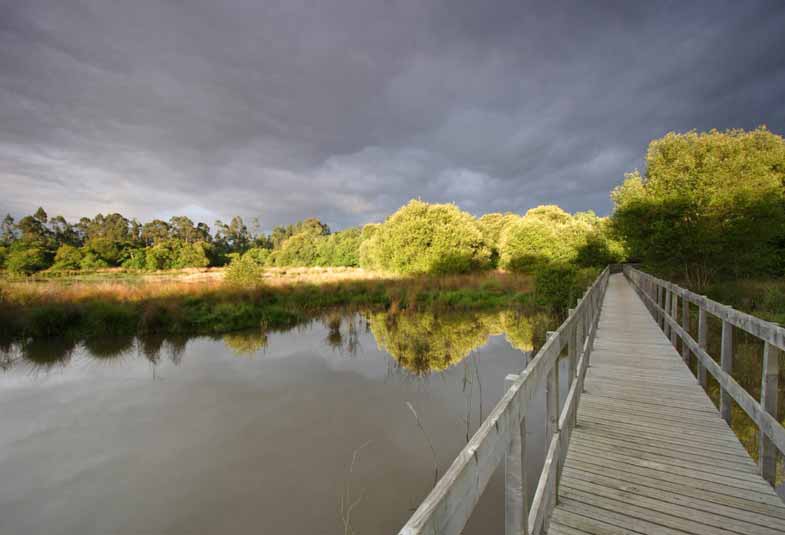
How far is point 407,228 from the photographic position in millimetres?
28156

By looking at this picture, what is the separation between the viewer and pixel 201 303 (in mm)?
13781

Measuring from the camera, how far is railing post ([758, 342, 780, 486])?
2.76m

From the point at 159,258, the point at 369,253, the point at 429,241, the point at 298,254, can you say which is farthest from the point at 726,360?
the point at 298,254

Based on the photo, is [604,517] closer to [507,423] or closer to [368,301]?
[507,423]

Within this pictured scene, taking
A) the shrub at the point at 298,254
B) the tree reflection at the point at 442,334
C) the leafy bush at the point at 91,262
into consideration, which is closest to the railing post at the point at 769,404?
the tree reflection at the point at 442,334

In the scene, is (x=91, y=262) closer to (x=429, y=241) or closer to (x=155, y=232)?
(x=155, y=232)

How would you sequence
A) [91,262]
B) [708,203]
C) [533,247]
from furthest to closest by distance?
[91,262], [533,247], [708,203]

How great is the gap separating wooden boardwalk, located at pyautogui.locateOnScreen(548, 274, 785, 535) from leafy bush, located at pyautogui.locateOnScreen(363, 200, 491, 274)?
2227cm

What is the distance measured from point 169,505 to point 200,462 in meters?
0.77

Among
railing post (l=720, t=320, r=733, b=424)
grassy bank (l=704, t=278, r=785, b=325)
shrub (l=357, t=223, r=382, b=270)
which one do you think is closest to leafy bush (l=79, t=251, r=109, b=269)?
shrub (l=357, t=223, r=382, b=270)

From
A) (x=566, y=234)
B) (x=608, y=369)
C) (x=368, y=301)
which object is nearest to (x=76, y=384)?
(x=608, y=369)

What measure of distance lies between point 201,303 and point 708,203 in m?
23.0

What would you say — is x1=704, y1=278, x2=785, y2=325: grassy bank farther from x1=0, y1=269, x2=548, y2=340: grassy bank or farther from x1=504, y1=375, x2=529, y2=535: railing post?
x1=504, y1=375, x2=529, y2=535: railing post

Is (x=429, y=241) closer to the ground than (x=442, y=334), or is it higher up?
higher up
